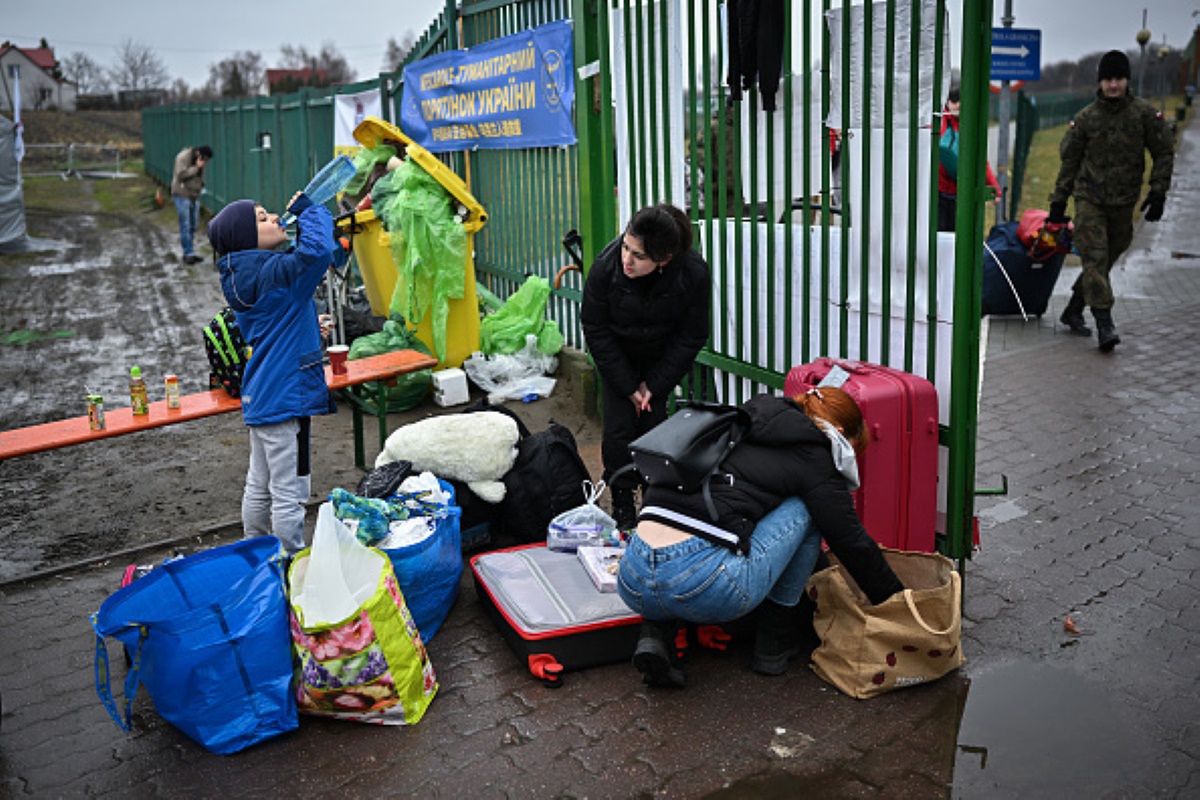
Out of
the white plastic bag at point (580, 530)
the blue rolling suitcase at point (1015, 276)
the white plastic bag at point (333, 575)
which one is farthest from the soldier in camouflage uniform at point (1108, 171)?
the white plastic bag at point (333, 575)

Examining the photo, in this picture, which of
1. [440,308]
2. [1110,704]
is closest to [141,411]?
[440,308]

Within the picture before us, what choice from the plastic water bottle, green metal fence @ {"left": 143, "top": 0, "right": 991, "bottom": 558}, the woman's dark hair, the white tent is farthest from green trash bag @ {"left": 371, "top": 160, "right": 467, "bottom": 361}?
the white tent

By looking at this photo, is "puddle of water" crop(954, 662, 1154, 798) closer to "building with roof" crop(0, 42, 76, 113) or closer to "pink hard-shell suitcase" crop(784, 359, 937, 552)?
"pink hard-shell suitcase" crop(784, 359, 937, 552)

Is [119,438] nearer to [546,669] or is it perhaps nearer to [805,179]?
[546,669]

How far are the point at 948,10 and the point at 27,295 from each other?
42.7 ft

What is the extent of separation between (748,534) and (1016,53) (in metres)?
10.3

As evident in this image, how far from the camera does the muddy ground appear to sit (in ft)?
18.9

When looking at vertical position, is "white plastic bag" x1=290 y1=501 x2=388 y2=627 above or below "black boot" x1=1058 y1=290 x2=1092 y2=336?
below

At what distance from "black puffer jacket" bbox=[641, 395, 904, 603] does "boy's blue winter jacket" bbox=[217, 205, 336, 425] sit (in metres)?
1.81

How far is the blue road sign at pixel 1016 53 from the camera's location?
38.9 ft

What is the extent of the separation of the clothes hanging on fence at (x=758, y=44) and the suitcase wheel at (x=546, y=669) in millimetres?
2675

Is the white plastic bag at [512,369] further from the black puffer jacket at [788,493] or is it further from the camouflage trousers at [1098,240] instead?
the camouflage trousers at [1098,240]

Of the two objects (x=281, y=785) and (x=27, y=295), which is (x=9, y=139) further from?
(x=281, y=785)

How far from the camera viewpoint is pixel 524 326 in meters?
7.91
